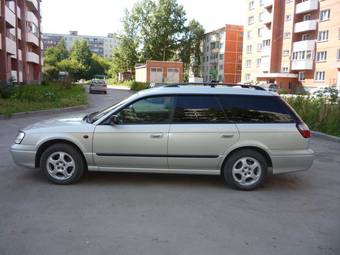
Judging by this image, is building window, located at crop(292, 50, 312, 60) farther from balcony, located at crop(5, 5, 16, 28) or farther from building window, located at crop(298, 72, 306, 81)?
balcony, located at crop(5, 5, 16, 28)

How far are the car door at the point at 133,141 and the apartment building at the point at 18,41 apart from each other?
80.9ft

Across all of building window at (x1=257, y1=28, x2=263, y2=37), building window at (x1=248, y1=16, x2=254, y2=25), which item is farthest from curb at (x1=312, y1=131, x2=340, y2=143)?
building window at (x1=248, y1=16, x2=254, y2=25)

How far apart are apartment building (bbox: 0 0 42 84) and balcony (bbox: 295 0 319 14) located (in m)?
37.0

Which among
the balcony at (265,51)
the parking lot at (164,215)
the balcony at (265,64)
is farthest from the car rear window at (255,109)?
the balcony at (265,51)

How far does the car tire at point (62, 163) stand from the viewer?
18.8ft

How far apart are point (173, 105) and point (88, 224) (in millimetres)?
2352

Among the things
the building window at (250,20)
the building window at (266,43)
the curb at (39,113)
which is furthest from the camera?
the building window at (250,20)

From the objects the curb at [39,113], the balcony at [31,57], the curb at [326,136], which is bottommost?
the curb at [326,136]

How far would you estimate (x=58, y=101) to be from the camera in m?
18.9

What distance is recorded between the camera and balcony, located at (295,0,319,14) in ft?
163

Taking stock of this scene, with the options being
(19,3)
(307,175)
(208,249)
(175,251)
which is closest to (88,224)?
(175,251)

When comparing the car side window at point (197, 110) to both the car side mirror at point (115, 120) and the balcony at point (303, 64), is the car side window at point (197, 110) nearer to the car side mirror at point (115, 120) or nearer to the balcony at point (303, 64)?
the car side mirror at point (115, 120)

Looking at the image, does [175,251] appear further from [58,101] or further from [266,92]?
[58,101]

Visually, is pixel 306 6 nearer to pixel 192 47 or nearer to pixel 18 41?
pixel 192 47
